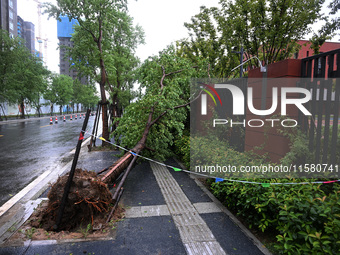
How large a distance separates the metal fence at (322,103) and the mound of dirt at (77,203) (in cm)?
386

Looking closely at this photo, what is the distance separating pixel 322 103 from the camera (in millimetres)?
3912

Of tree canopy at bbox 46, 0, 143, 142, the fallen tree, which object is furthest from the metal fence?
tree canopy at bbox 46, 0, 143, 142

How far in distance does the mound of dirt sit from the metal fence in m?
3.86

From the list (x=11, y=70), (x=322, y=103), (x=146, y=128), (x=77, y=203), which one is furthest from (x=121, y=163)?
(x=11, y=70)

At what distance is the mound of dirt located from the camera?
12.4 feet

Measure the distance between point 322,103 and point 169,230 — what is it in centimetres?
337

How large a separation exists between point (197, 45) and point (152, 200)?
48.8 feet

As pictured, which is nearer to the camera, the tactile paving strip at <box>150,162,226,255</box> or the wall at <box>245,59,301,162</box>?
the tactile paving strip at <box>150,162,226,255</box>

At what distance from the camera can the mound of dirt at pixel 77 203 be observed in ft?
12.4

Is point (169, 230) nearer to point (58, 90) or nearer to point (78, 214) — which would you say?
point (78, 214)

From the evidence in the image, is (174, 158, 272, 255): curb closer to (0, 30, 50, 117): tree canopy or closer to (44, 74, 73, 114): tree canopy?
(0, 30, 50, 117): tree canopy

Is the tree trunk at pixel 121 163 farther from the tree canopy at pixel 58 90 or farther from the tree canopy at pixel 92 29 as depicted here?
the tree canopy at pixel 58 90

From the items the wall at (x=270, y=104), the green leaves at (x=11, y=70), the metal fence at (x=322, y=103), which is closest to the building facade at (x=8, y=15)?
the green leaves at (x=11, y=70)

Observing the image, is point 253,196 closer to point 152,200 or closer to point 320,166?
point 320,166
